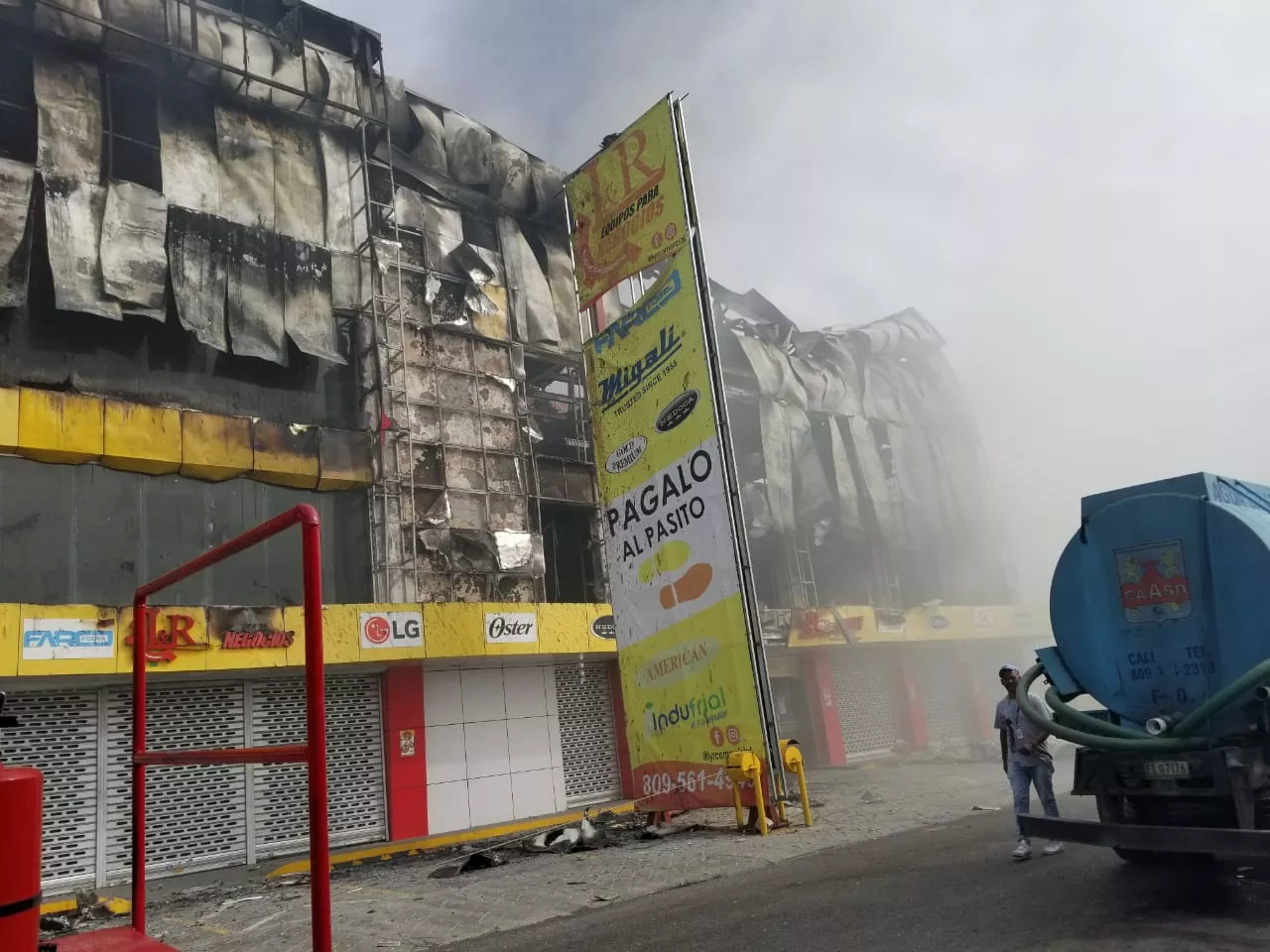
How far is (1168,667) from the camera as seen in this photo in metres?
5.91

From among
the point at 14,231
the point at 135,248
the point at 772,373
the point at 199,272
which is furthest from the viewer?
the point at 772,373

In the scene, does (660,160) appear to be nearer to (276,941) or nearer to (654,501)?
(654,501)

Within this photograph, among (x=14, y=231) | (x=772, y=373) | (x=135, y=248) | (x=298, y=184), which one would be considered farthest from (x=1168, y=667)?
(x=772, y=373)

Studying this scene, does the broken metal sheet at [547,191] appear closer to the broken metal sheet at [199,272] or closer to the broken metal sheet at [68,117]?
Answer: the broken metal sheet at [199,272]

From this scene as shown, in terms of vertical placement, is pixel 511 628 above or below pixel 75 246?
below

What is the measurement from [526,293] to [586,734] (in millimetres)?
9562

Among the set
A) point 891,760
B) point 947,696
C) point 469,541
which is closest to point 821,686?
point 891,760

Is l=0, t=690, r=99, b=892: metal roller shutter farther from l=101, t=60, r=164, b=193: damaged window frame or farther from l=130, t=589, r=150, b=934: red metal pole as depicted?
l=130, t=589, r=150, b=934: red metal pole

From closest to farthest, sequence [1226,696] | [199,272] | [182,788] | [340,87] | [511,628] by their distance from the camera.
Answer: [1226,696] < [182,788] < [199,272] < [511,628] < [340,87]

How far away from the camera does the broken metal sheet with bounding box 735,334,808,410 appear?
25094mm

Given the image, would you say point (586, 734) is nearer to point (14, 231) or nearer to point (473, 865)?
point (473, 865)

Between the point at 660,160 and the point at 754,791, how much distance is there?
28.7 feet

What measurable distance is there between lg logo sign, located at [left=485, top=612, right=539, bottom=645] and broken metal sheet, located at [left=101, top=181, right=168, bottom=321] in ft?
23.7

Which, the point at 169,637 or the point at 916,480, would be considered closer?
the point at 169,637
